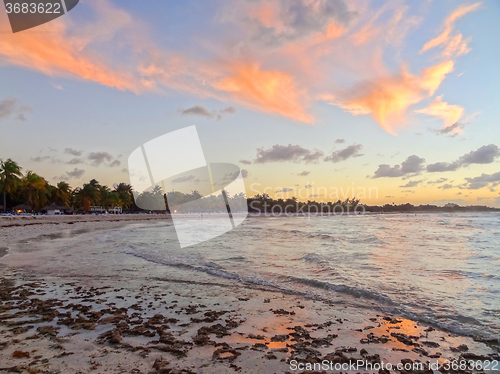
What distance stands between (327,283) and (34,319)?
6.89 meters

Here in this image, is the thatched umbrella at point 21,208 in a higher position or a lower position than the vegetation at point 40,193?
lower

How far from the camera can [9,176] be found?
70.2 m

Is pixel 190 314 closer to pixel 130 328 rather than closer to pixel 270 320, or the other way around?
pixel 130 328

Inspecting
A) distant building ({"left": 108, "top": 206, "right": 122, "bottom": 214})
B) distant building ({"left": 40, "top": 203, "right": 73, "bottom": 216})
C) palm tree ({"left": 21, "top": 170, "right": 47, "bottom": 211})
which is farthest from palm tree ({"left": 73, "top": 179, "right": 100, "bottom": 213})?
palm tree ({"left": 21, "top": 170, "right": 47, "bottom": 211})

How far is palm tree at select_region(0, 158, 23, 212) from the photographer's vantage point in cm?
6894

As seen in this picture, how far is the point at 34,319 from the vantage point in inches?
Answer: 200

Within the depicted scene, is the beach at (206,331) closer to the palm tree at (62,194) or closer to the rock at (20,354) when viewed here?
the rock at (20,354)

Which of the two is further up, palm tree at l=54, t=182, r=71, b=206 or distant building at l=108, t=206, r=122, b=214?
palm tree at l=54, t=182, r=71, b=206

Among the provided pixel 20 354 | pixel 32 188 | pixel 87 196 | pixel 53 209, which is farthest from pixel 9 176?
pixel 20 354

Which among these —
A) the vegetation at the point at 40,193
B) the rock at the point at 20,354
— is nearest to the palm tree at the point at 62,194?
the vegetation at the point at 40,193

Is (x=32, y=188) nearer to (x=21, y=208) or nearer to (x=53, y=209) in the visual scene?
(x=21, y=208)

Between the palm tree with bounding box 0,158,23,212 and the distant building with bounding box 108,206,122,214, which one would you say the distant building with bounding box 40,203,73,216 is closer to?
the palm tree with bounding box 0,158,23,212

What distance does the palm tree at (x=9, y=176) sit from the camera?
68.9m

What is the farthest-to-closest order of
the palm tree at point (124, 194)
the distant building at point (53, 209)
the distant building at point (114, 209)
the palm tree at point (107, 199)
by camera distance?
the palm tree at point (124, 194) < the distant building at point (114, 209) < the palm tree at point (107, 199) < the distant building at point (53, 209)
